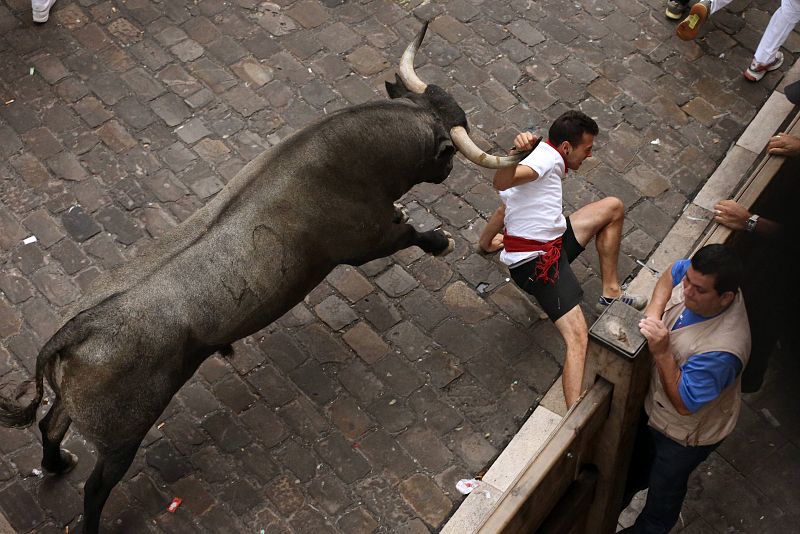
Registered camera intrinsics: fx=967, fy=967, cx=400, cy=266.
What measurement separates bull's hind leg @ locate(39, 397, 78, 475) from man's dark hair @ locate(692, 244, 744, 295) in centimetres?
388

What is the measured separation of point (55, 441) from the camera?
21.1 ft

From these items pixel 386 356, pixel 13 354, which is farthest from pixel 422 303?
pixel 13 354

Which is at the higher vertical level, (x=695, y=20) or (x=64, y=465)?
(x=695, y=20)

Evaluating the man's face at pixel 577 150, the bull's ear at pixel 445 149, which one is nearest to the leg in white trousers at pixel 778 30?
the man's face at pixel 577 150

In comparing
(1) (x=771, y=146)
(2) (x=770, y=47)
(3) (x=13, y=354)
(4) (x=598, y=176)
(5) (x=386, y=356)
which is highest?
(1) (x=771, y=146)

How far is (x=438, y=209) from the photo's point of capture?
8.31 meters

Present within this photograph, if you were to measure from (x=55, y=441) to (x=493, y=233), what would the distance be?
3.63 meters

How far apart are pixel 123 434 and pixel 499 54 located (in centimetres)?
530

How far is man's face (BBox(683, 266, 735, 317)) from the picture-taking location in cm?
509

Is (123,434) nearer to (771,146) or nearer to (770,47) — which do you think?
(771,146)

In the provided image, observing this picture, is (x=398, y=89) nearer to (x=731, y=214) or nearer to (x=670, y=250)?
(x=731, y=214)

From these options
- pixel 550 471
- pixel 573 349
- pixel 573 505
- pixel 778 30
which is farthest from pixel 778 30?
pixel 550 471

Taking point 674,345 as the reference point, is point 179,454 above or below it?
below

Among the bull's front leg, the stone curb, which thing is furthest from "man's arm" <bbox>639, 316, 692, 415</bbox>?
the bull's front leg
